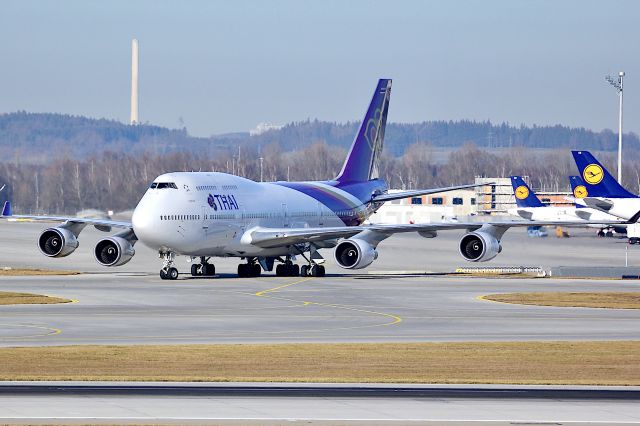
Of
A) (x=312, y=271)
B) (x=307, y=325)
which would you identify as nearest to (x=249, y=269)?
(x=312, y=271)

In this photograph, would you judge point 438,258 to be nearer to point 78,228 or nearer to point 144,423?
point 78,228

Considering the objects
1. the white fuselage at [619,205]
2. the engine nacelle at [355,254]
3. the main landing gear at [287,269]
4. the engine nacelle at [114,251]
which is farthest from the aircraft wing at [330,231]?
the white fuselage at [619,205]

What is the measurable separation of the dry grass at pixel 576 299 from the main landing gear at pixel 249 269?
17155 mm

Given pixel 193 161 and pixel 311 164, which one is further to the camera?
pixel 311 164

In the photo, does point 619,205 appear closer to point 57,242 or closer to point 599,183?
point 599,183

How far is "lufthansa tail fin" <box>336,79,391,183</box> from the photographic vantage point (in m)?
80.6

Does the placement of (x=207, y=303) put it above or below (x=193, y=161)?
below

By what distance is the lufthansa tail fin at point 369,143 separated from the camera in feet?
264

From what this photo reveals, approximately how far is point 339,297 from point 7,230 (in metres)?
74.5

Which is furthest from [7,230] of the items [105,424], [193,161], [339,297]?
[105,424]

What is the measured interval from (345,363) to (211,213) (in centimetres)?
3317

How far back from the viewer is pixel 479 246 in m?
68.9

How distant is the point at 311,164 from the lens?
19612 centimetres

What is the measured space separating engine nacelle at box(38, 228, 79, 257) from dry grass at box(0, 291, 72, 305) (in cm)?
1443
